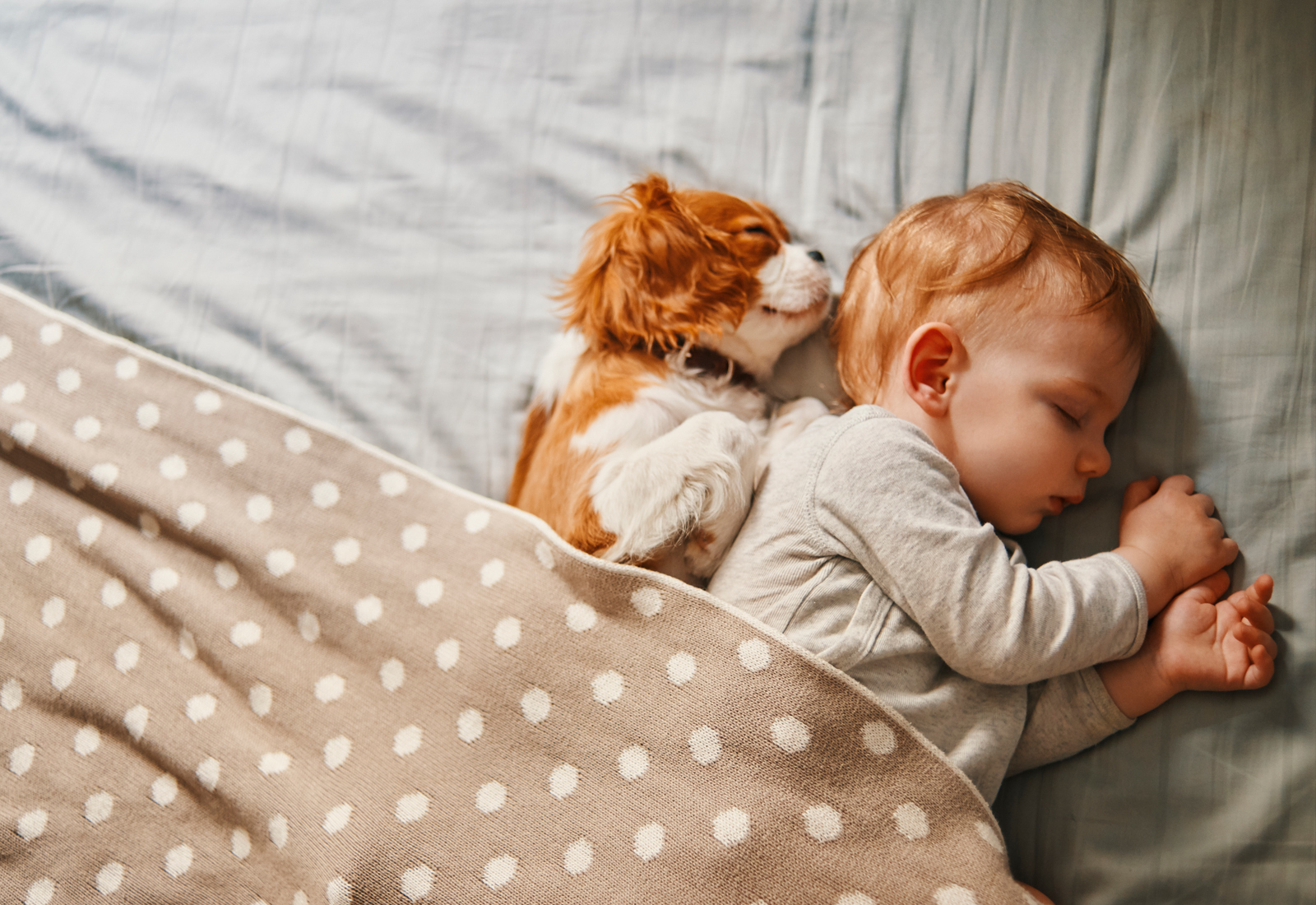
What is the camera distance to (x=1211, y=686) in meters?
0.80

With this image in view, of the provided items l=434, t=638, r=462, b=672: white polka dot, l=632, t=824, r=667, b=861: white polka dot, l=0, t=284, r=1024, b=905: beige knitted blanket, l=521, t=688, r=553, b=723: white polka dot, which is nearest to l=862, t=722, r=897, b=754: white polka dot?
l=0, t=284, r=1024, b=905: beige knitted blanket

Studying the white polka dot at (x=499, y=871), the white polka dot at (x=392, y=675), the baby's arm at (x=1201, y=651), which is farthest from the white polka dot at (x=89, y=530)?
the baby's arm at (x=1201, y=651)

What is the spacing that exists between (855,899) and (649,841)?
0.20m

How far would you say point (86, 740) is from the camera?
3.00ft

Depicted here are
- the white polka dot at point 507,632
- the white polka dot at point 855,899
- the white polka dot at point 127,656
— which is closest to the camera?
the white polka dot at point 855,899

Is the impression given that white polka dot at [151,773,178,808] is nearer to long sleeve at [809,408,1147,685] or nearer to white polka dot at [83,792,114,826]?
white polka dot at [83,792,114,826]

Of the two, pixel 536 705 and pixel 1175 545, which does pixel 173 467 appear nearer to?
pixel 536 705

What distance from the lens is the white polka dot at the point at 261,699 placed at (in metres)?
0.90

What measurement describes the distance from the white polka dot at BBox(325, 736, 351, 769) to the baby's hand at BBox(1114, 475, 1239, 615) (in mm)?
853

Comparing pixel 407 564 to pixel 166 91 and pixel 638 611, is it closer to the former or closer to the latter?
pixel 638 611

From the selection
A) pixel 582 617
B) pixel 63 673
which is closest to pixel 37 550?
pixel 63 673

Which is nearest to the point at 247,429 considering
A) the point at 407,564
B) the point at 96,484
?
the point at 96,484

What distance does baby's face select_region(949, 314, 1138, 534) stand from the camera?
844 mm

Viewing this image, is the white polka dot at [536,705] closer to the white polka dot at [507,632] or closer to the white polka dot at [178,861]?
the white polka dot at [507,632]
